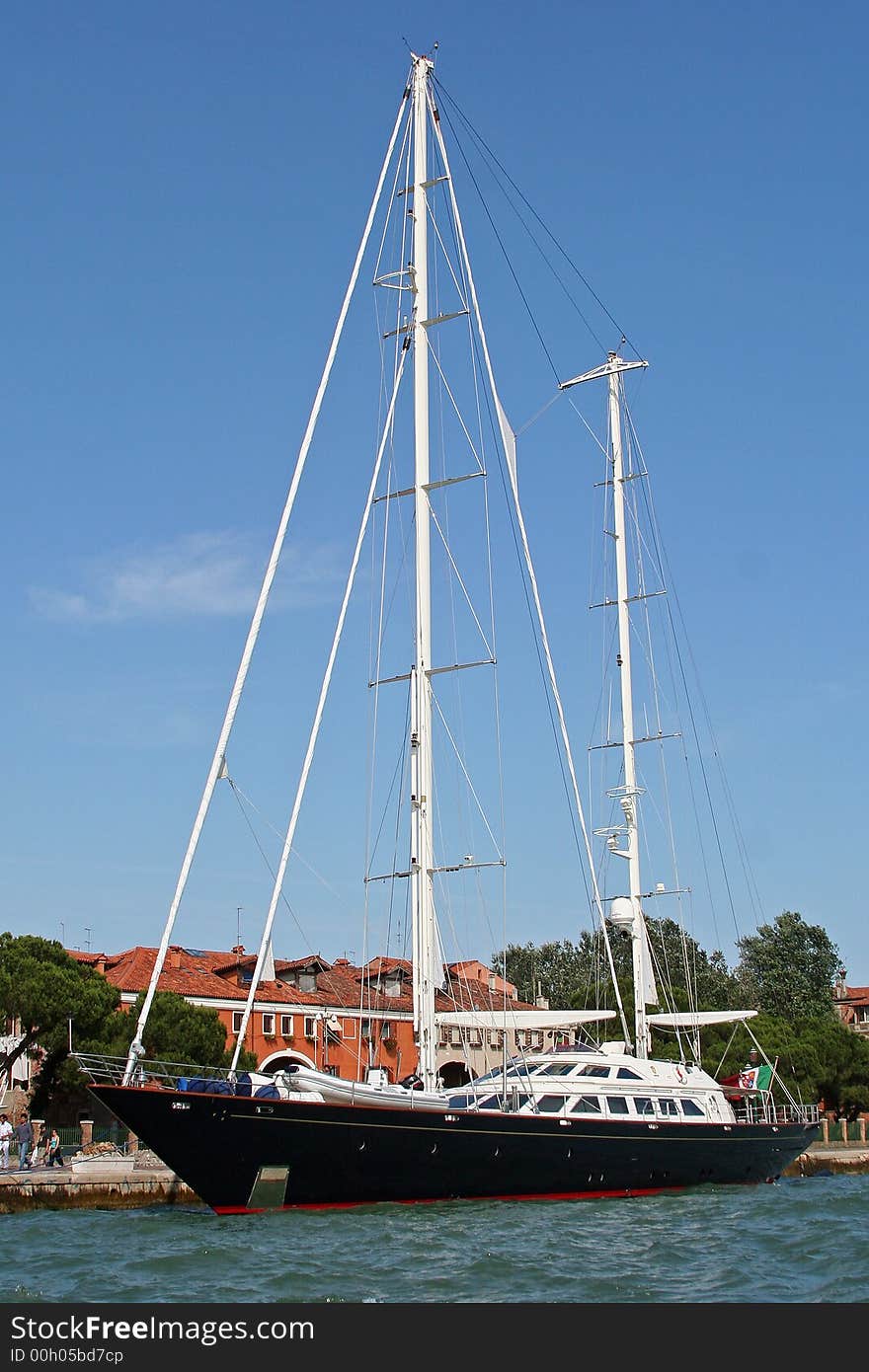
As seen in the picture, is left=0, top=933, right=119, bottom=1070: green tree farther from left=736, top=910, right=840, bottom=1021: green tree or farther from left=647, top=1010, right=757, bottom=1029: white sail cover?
left=736, top=910, right=840, bottom=1021: green tree

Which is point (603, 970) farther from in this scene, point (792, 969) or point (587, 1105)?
point (587, 1105)

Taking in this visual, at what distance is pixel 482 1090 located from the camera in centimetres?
3028

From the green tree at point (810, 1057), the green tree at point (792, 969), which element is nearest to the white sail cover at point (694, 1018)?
the green tree at point (810, 1057)

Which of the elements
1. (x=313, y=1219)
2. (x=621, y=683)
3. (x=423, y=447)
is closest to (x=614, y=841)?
(x=621, y=683)

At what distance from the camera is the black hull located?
2602 centimetres

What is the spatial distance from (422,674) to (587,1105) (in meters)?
11.1

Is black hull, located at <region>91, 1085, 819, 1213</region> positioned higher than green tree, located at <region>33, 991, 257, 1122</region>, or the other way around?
green tree, located at <region>33, 991, 257, 1122</region>

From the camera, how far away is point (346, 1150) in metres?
26.7

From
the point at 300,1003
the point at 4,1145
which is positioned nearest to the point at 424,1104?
the point at 4,1145

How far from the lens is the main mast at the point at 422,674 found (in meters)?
29.5

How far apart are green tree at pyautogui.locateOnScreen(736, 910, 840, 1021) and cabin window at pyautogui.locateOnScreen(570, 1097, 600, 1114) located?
2591 inches

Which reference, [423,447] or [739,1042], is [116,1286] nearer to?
→ [423,447]

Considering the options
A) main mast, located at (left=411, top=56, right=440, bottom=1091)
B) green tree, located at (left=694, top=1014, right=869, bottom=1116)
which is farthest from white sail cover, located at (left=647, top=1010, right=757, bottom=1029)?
green tree, located at (left=694, top=1014, right=869, bottom=1116)
